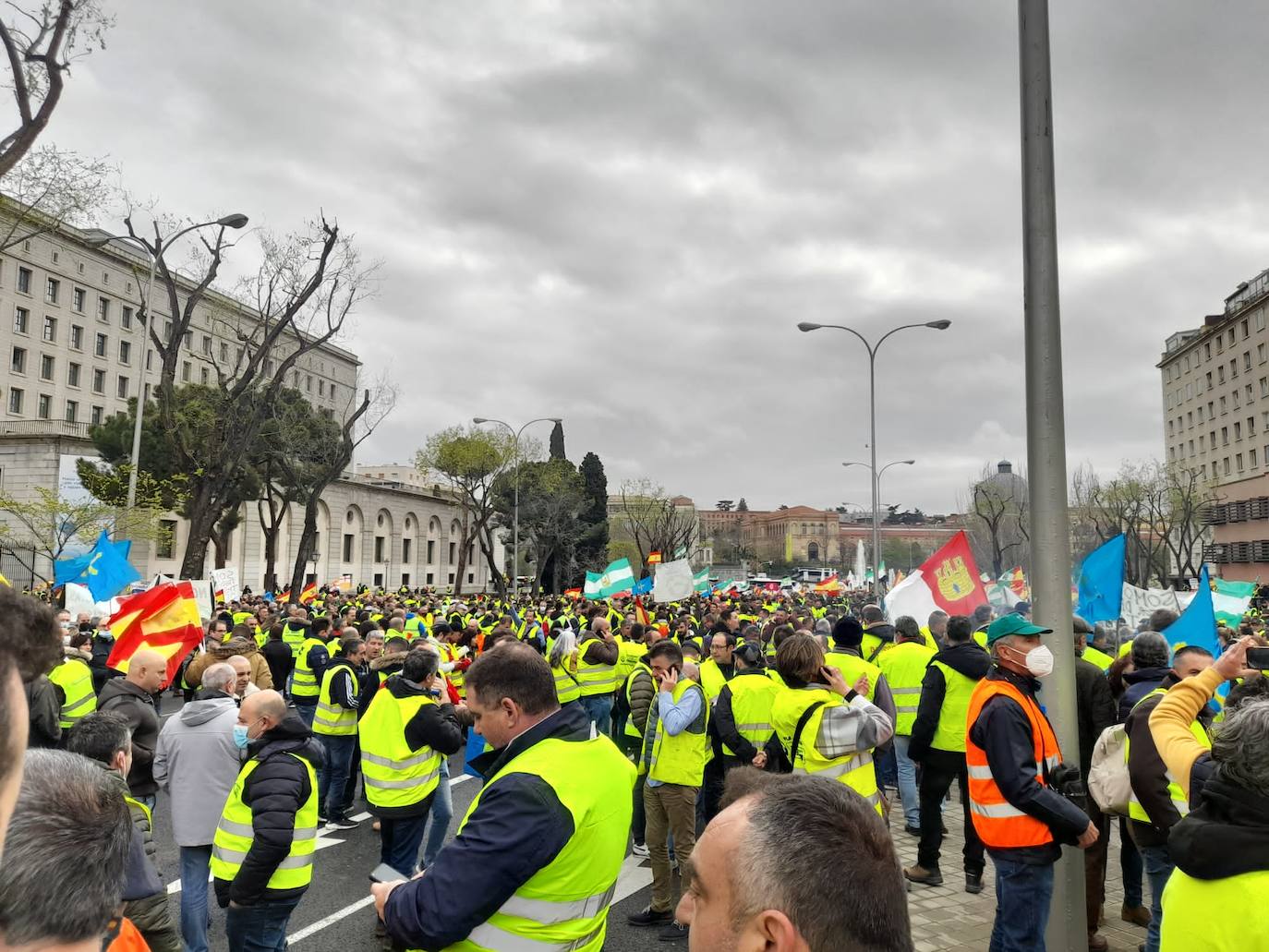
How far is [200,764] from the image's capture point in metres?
5.44

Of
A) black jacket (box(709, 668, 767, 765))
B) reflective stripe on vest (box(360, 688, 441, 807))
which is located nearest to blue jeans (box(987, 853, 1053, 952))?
black jacket (box(709, 668, 767, 765))

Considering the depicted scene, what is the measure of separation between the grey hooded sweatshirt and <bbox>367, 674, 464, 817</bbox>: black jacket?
1.02 meters

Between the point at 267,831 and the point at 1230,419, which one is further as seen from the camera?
the point at 1230,419

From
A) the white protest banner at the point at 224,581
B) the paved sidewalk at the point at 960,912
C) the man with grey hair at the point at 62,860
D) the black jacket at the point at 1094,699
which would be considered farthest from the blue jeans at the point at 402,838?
the white protest banner at the point at 224,581

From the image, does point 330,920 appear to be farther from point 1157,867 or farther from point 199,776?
point 1157,867

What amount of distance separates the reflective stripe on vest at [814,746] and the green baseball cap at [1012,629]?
107cm

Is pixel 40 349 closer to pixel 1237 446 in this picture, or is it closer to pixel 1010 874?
pixel 1010 874

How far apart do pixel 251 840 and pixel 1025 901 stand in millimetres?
3788

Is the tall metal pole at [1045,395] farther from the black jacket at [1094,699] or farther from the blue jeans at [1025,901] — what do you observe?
the black jacket at [1094,699]

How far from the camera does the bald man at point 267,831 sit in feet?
14.0

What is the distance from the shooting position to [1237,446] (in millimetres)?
69438

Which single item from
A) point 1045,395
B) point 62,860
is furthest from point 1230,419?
point 62,860

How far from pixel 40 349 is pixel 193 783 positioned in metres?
69.7

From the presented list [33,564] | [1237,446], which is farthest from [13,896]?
[1237,446]
